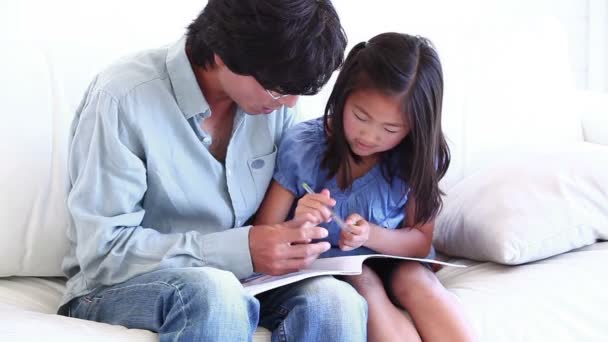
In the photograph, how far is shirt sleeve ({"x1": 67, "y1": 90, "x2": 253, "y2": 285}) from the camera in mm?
1178

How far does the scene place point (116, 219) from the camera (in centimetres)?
118

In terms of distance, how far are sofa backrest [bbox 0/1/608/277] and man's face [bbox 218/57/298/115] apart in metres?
0.40

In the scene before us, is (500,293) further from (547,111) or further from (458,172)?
(547,111)

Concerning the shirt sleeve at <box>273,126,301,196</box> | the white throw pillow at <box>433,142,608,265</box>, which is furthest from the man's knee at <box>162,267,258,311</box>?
the white throw pillow at <box>433,142,608,265</box>

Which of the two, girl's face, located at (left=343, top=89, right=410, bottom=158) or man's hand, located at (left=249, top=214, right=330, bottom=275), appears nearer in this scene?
man's hand, located at (left=249, top=214, right=330, bottom=275)

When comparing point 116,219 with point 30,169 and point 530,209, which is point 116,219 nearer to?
point 30,169

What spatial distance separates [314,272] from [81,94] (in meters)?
0.64

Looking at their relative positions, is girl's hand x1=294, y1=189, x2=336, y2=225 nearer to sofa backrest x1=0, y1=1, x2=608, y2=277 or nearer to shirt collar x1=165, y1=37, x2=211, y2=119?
shirt collar x1=165, y1=37, x2=211, y2=119

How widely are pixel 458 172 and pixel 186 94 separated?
75cm

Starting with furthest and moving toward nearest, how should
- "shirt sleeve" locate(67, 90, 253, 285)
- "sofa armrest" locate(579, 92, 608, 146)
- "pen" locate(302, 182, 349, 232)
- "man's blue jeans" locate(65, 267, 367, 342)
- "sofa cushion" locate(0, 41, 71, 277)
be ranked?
1. "sofa armrest" locate(579, 92, 608, 146)
2. "sofa cushion" locate(0, 41, 71, 277)
3. "pen" locate(302, 182, 349, 232)
4. "shirt sleeve" locate(67, 90, 253, 285)
5. "man's blue jeans" locate(65, 267, 367, 342)

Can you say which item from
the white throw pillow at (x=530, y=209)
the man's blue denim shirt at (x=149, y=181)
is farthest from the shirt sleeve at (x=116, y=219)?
the white throw pillow at (x=530, y=209)

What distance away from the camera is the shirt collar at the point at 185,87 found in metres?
1.26

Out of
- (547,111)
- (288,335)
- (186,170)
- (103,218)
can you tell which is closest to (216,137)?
(186,170)

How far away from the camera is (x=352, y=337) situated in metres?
1.14
